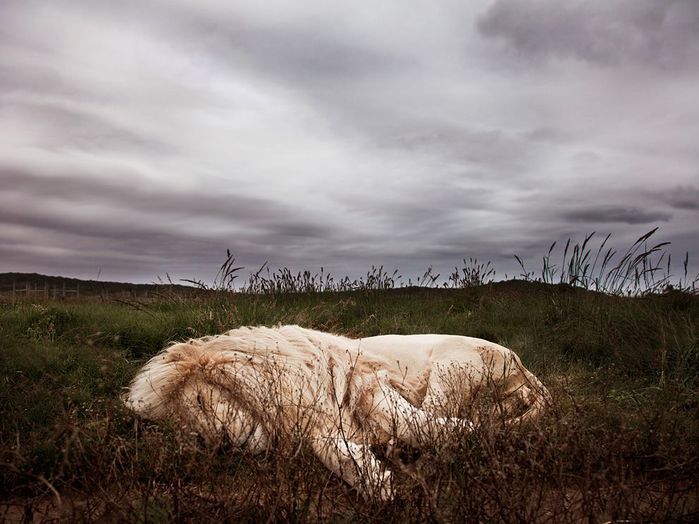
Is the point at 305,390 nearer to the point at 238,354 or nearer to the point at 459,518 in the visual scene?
the point at 238,354

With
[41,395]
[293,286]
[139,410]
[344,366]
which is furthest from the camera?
[293,286]

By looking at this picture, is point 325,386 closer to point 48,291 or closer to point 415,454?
point 415,454

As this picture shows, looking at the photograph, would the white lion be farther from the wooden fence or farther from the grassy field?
the wooden fence

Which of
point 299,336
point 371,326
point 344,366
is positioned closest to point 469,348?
point 344,366

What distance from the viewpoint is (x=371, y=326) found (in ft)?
27.0

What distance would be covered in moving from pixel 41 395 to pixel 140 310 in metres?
3.21

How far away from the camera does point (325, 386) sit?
426cm

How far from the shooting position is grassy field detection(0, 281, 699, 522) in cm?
256

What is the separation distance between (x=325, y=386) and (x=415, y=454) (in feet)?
2.61

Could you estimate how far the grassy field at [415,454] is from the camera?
256cm

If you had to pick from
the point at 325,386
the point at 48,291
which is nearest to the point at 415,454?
the point at 325,386

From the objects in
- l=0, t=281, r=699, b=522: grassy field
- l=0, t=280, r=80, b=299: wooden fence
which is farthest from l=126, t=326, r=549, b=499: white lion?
l=0, t=280, r=80, b=299: wooden fence

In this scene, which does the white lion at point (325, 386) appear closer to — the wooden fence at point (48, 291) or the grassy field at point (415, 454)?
the grassy field at point (415, 454)

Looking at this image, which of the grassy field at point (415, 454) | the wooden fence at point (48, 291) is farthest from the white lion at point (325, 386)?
the wooden fence at point (48, 291)
